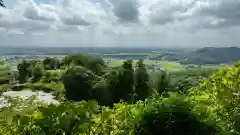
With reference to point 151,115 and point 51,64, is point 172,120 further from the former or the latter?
point 51,64

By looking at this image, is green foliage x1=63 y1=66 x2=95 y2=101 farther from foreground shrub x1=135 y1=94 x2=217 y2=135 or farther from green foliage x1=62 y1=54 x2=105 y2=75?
foreground shrub x1=135 y1=94 x2=217 y2=135

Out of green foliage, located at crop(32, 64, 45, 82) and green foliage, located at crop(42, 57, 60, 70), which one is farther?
green foliage, located at crop(42, 57, 60, 70)

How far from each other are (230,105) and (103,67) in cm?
4941

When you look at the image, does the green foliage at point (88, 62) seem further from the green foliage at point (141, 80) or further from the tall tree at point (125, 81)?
the green foliage at point (141, 80)

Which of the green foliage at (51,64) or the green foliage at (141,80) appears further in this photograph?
the green foliage at (51,64)

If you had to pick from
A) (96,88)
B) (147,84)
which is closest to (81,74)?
(96,88)

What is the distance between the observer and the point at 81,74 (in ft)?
132

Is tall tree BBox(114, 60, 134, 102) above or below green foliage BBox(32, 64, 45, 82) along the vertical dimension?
above

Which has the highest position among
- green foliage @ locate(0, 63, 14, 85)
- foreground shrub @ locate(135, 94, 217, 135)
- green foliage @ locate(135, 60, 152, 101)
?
foreground shrub @ locate(135, 94, 217, 135)

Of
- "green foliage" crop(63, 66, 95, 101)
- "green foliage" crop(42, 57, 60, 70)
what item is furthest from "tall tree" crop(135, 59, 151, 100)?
"green foliage" crop(42, 57, 60, 70)

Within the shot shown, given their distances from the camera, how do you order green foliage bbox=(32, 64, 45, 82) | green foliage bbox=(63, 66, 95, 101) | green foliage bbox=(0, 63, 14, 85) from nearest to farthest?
green foliage bbox=(63, 66, 95, 101), green foliage bbox=(0, 63, 14, 85), green foliage bbox=(32, 64, 45, 82)

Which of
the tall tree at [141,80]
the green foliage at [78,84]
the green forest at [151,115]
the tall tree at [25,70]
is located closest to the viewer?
the green forest at [151,115]

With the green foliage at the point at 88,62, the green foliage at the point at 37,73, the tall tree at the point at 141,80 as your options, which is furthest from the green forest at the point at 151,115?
the green foliage at the point at 37,73

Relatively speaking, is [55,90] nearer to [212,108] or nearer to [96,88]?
[96,88]
